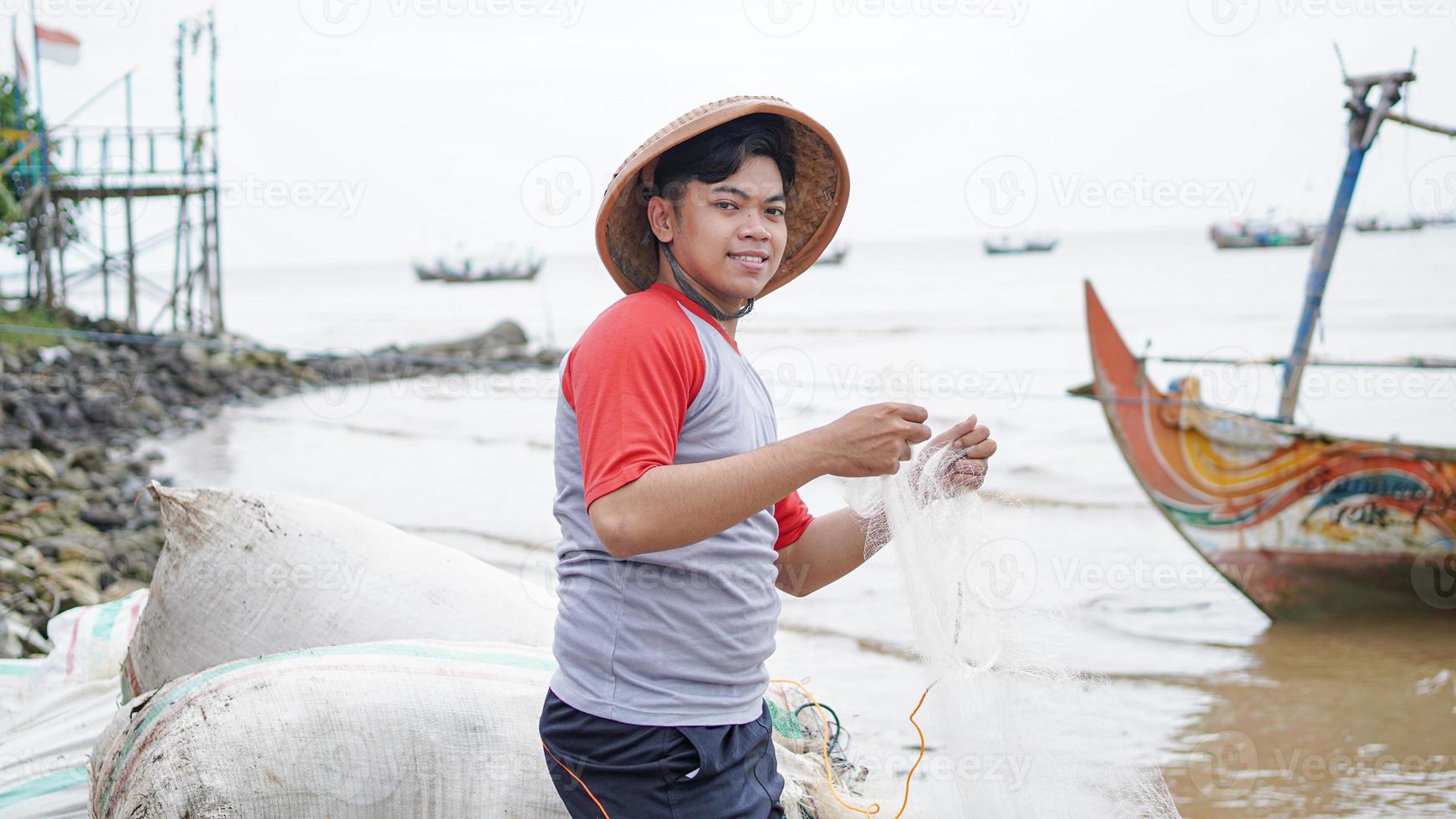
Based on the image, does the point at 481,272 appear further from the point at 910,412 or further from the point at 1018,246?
the point at 910,412

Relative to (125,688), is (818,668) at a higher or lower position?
lower

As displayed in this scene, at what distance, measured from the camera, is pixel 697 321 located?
1.48 metres

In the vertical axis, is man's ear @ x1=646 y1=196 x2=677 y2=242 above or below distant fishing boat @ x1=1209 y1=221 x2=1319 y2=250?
below

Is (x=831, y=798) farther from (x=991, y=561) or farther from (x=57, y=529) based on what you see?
(x=57, y=529)

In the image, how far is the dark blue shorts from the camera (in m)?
1.40

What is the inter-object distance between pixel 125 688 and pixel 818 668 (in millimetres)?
2949

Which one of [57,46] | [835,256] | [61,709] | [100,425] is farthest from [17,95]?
[835,256]

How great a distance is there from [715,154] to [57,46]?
1859 centimetres

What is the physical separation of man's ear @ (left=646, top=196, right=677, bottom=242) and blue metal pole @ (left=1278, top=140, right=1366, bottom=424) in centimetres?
465

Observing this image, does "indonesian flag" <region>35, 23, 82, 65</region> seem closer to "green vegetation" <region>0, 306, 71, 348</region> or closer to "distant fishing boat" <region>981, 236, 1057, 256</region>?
"green vegetation" <region>0, 306, 71, 348</region>

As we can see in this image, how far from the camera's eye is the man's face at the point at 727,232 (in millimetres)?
1508

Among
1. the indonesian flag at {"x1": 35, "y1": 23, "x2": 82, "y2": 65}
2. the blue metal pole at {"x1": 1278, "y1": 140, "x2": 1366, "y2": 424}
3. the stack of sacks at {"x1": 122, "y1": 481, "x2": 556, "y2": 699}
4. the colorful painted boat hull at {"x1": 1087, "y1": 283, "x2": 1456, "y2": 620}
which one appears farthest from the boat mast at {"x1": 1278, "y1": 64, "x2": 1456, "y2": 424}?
the indonesian flag at {"x1": 35, "y1": 23, "x2": 82, "y2": 65}

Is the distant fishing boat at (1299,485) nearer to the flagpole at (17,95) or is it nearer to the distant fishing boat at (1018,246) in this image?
the flagpole at (17,95)

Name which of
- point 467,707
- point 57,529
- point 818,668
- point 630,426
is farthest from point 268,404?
point 630,426
